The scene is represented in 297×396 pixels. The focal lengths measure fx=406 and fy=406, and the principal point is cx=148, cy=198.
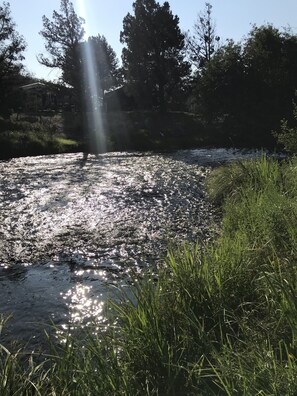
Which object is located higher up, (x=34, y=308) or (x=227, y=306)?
(x=227, y=306)

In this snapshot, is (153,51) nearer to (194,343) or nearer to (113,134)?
(113,134)

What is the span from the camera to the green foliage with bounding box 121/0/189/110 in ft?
126

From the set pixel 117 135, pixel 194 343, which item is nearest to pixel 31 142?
pixel 117 135

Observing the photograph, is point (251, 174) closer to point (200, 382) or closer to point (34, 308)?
point (34, 308)

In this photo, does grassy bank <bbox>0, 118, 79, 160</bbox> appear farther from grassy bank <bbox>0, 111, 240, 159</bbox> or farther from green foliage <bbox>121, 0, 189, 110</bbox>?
green foliage <bbox>121, 0, 189, 110</bbox>

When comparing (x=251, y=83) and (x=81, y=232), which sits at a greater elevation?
(x=251, y=83)

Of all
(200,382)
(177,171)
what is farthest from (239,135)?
(200,382)

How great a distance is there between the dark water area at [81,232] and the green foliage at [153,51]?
2653 centimetres

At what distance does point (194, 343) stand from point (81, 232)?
4787mm

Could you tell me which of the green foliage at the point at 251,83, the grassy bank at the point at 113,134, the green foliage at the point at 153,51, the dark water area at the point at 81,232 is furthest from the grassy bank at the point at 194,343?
the green foliage at the point at 153,51

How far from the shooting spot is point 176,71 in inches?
1529

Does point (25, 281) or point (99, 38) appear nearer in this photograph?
point (25, 281)

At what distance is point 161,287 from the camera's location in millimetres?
3557

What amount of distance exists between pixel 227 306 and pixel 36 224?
5.43 meters
